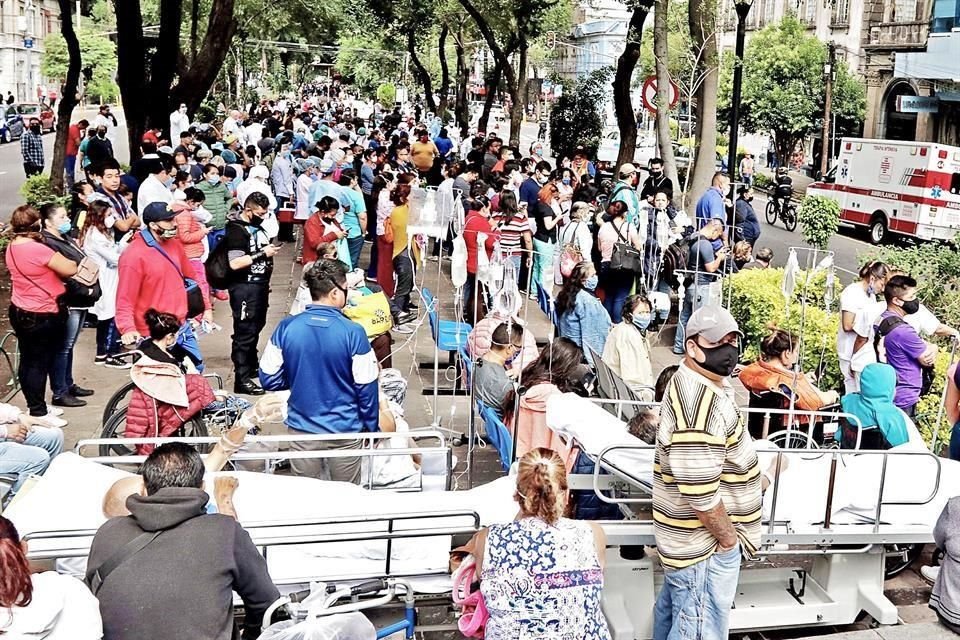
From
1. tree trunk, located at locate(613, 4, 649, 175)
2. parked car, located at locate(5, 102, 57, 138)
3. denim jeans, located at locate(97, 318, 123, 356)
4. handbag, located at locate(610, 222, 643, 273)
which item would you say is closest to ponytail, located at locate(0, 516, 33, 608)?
denim jeans, located at locate(97, 318, 123, 356)

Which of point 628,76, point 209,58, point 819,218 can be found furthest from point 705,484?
point 209,58

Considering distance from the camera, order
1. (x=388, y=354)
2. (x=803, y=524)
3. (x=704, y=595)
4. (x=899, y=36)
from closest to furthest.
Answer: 1. (x=704, y=595)
2. (x=803, y=524)
3. (x=388, y=354)
4. (x=899, y=36)

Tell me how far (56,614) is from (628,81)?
17.1 m

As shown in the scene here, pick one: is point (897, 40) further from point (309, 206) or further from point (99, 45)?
point (99, 45)

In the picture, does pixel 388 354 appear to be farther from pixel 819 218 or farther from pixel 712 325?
pixel 819 218

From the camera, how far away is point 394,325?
1262 cm

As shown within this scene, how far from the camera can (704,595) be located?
16.0ft

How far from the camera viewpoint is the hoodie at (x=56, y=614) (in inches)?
142

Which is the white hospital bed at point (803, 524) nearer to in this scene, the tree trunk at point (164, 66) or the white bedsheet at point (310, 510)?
the white bedsheet at point (310, 510)

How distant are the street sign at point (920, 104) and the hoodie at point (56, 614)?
127 feet

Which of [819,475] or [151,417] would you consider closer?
[819,475]

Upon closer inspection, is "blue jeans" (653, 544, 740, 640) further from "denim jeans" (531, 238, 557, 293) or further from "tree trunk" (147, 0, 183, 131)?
"tree trunk" (147, 0, 183, 131)

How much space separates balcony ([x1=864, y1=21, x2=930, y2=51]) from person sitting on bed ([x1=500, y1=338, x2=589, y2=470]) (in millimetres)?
36246

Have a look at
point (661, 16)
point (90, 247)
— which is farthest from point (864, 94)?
point (90, 247)
